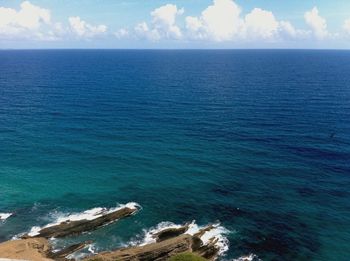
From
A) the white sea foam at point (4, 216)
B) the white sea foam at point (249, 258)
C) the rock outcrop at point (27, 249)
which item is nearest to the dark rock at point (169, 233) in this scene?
the white sea foam at point (249, 258)

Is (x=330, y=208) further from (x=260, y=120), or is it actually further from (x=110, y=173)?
(x=260, y=120)

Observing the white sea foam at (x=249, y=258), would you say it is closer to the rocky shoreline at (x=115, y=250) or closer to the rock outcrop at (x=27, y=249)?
the rocky shoreline at (x=115, y=250)

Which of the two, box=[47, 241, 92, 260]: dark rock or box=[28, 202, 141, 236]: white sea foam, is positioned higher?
box=[28, 202, 141, 236]: white sea foam

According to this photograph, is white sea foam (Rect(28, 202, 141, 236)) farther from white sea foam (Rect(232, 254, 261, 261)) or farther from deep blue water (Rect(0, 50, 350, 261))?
white sea foam (Rect(232, 254, 261, 261))

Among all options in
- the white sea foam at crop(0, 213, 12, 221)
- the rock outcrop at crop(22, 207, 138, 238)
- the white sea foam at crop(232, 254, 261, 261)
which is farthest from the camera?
the white sea foam at crop(0, 213, 12, 221)

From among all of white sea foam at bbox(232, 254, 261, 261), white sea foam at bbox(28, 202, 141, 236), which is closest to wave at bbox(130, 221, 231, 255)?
white sea foam at bbox(232, 254, 261, 261)

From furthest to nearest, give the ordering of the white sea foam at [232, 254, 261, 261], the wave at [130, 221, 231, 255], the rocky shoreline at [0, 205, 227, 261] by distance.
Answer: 1. the wave at [130, 221, 231, 255]
2. the white sea foam at [232, 254, 261, 261]
3. the rocky shoreline at [0, 205, 227, 261]
